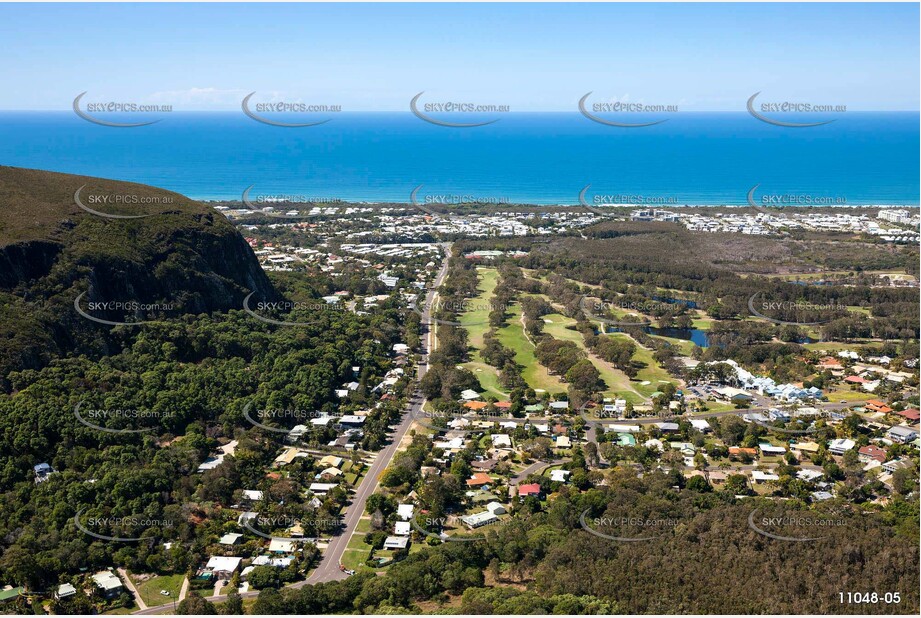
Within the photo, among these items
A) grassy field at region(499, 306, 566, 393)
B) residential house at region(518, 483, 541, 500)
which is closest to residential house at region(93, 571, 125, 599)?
residential house at region(518, 483, 541, 500)

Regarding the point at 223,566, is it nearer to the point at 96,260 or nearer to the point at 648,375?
the point at 96,260

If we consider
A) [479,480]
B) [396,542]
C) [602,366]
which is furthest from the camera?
[602,366]

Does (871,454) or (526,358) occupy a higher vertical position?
(526,358)

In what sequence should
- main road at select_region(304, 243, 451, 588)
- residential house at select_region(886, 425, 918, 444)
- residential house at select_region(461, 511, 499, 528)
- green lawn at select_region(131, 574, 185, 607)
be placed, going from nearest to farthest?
green lawn at select_region(131, 574, 185, 607) → main road at select_region(304, 243, 451, 588) → residential house at select_region(461, 511, 499, 528) → residential house at select_region(886, 425, 918, 444)

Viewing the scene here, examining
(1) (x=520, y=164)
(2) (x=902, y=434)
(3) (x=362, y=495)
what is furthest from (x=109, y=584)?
(1) (x=520, y=164)

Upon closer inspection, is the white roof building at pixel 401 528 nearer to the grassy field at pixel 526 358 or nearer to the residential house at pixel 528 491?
the residential house at pixel 528 491

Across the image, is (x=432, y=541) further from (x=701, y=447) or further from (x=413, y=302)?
(x=413, y=302)

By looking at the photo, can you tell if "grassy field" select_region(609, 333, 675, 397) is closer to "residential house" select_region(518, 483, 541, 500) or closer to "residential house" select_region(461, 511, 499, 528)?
"residential house" select_region(518, 483, 541, 500)
